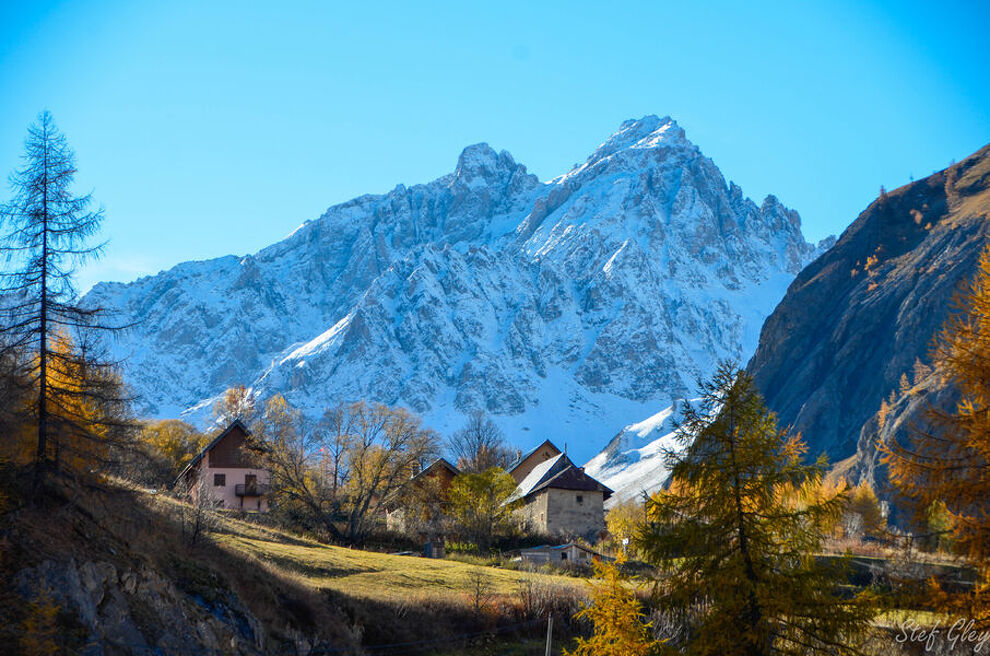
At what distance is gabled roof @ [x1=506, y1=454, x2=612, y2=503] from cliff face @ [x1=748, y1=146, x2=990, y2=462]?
50.6 metres

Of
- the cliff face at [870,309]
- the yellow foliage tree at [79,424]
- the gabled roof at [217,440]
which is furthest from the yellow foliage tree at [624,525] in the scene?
the cliff face at [870,309]

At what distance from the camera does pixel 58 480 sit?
2072 centimetres

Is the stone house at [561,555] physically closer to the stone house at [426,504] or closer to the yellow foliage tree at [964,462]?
the stone house at [426,504]

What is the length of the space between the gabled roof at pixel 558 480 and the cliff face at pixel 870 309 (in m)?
50.6

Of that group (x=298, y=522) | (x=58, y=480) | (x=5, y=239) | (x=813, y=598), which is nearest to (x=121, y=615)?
(x=58, y=480)

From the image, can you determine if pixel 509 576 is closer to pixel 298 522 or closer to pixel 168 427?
pixel 298 522

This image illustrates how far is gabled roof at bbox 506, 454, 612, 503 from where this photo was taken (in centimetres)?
6306

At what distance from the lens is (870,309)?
13488 centimetres

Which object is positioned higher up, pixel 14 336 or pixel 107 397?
pixel 14 336

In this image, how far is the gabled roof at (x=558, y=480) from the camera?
63.1m

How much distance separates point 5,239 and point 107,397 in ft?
16.4

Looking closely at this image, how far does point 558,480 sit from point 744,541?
47865mm

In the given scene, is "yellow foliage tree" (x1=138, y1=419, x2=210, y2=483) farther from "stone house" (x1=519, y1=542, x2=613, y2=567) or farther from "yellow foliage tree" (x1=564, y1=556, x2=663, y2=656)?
"yellow foliage tree" (x1=564, y1=556, x2=663, y2=656)

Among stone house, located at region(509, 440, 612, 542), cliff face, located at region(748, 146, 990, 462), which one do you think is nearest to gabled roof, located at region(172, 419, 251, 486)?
stone house, located at region(509, 440, 612, 542)
